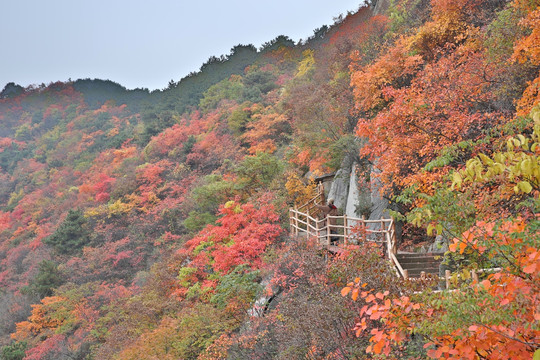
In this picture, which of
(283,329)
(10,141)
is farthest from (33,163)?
(283,329)

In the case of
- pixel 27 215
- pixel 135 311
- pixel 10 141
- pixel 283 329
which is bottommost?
pixel 135 311

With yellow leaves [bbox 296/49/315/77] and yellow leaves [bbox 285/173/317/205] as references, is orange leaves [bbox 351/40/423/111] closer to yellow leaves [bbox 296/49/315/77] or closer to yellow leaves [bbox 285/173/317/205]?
yellow leaves [bbox 285/173/317/205]

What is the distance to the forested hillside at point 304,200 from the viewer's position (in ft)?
11.7

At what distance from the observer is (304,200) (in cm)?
1597

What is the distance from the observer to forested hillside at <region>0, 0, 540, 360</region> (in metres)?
3.58

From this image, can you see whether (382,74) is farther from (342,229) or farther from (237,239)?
(237,239)

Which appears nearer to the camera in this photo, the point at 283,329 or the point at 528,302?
the point at 528,302

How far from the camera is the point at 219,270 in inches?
539

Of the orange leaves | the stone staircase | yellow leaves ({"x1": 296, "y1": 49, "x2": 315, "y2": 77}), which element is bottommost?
the stone staircase

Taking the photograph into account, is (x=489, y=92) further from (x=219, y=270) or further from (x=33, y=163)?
(x=33, y=163)

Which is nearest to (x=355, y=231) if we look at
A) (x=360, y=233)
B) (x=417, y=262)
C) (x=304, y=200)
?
(x=360, y=233)

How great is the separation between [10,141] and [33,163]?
32.9 feet

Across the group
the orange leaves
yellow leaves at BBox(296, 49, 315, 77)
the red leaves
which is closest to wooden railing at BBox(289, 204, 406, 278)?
the red leaves

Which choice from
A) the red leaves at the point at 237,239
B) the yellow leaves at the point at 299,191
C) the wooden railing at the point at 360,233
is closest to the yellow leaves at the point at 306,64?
the yellow leaves at the point at 299,191
